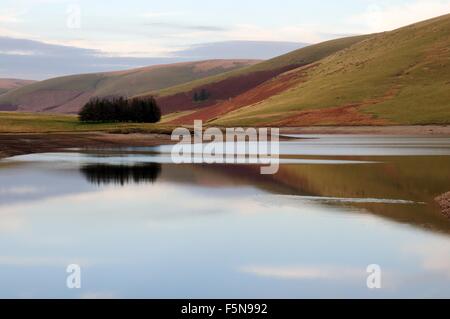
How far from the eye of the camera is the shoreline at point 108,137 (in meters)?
78.0

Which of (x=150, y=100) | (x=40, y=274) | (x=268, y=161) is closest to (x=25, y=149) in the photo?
(x=268, y=161)

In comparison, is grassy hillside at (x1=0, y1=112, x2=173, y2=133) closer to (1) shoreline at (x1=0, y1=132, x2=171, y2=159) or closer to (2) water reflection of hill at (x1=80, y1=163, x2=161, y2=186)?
(1) shoreline at (x1=0, y1=132, x2=171, y2=159)

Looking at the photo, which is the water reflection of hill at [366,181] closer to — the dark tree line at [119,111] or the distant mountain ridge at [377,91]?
the dark tree line at [119,111]

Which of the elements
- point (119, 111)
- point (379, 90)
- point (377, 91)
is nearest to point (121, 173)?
Result: point (119, 111)

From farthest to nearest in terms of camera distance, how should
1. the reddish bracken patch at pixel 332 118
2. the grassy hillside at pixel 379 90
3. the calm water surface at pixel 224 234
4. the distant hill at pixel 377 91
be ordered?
the grassy hillside at pixel 379 90 < the distant hill at pixel 377 91 < the reddish bracken patch at pixel 332 118 < the calm water surface at pixel 224 234

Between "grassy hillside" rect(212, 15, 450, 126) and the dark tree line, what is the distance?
22.5m

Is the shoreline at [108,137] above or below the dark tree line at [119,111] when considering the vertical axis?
below

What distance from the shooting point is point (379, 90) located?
158000mm

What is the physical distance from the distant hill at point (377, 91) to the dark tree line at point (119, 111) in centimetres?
2253

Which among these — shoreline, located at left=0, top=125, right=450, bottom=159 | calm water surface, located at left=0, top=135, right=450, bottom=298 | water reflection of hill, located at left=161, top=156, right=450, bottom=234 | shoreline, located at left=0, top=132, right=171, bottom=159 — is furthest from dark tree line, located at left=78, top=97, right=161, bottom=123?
calm water surface, located at left=0, top=135, right=450, bottom=298

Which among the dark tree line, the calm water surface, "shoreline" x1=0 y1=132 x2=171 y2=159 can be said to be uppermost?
the dark tree line

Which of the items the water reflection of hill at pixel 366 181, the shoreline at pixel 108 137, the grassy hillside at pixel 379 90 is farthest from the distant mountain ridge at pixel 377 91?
the water reflection of hill at pixel 366 181

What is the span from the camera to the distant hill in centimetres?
13938

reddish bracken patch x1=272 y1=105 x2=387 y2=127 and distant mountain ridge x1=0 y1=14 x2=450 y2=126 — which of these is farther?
distant mountain ridge x1=0 y1=14 x2=450 y2=126
